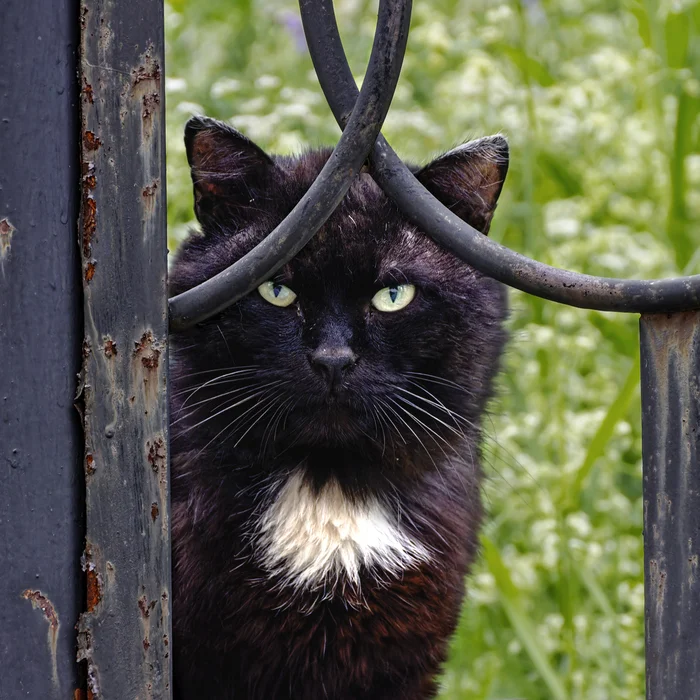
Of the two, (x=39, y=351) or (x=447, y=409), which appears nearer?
(x=39, y=351)

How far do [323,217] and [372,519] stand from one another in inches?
20.6

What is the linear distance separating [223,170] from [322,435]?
367 millimetres

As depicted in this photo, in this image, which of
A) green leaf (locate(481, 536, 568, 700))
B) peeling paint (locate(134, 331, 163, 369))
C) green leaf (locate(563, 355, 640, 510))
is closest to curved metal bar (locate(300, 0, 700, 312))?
peeling paint (locate(134, 331, 163, 369))

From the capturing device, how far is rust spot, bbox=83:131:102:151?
83 centimetres

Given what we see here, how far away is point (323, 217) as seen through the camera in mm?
884

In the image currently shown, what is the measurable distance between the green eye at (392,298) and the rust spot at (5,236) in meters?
0.50

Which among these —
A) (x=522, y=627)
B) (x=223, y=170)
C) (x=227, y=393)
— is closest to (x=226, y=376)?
(x=227, y=393)

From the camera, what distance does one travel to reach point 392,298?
122 cm

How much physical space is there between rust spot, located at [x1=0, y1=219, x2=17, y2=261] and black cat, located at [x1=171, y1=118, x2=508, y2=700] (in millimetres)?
400

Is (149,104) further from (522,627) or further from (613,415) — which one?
(522,627)

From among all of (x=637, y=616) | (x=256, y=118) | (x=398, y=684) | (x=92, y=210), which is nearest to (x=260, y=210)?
(x=92, y=210)

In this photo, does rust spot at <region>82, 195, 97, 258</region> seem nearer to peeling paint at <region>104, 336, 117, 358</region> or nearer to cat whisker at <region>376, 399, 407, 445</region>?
peeling paint at <region>104, 336, 117, 358</region>

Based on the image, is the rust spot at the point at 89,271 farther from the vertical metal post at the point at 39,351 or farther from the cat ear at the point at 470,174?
the cat ear at the point at 470,174

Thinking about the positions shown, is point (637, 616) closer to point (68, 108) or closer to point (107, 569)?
point (107, 569)
